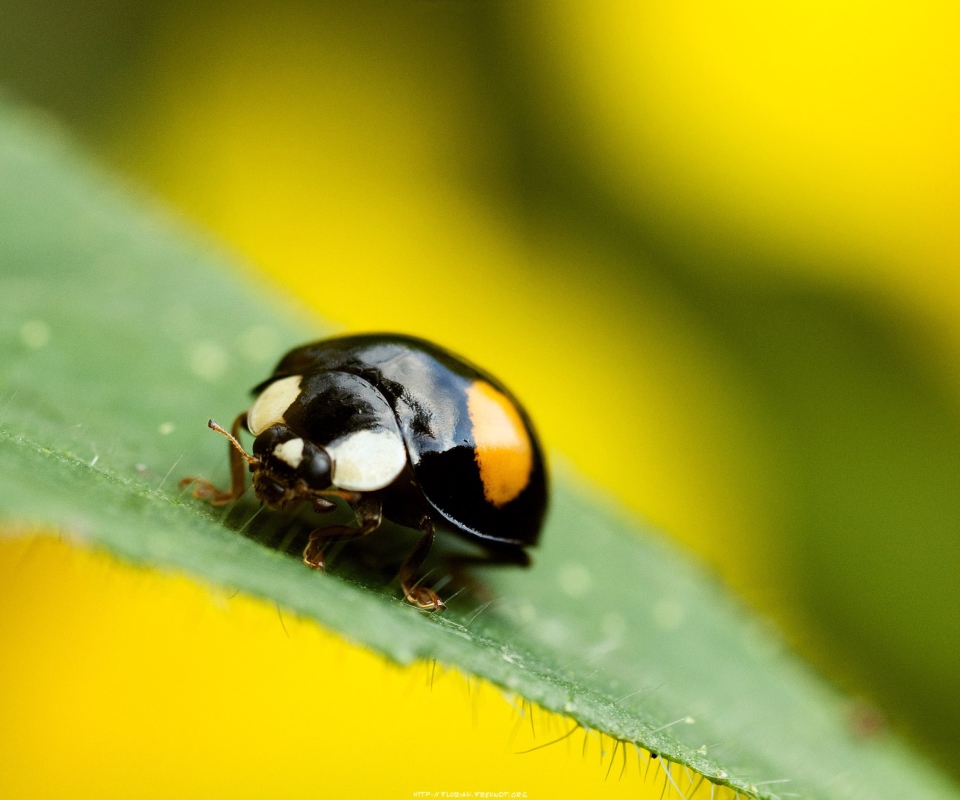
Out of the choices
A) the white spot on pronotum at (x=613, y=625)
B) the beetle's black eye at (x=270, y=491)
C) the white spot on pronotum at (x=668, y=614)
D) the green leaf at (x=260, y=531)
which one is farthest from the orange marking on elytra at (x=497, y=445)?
the white spot on pronotum at (x=668, y=614)

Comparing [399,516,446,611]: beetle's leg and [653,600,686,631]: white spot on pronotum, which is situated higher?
[399,516,446,611]: beetle's leg

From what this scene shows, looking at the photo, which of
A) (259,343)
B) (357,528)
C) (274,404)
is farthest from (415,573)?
(259,343)

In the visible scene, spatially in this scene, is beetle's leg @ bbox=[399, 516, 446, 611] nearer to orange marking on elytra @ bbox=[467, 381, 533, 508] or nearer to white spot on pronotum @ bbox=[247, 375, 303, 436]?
orange marking on elytra @ bbox=[467, 381, 533, 508]

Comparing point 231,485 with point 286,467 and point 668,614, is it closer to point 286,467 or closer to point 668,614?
point 286,467

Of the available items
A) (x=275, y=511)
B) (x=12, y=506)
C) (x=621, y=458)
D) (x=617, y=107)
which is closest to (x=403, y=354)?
(x=275, y=511)

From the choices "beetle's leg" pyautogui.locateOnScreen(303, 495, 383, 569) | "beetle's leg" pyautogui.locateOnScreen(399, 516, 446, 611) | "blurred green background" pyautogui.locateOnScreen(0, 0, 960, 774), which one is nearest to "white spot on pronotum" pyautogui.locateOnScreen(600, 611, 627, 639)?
"beetle's leg" pyautogui.locateOnScreen(399, 516, 446, 611)

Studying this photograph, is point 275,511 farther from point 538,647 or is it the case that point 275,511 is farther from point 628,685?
point 628,685

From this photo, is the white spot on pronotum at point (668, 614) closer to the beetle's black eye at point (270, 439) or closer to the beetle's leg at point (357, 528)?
the beetle's leg at point (357, 528)
